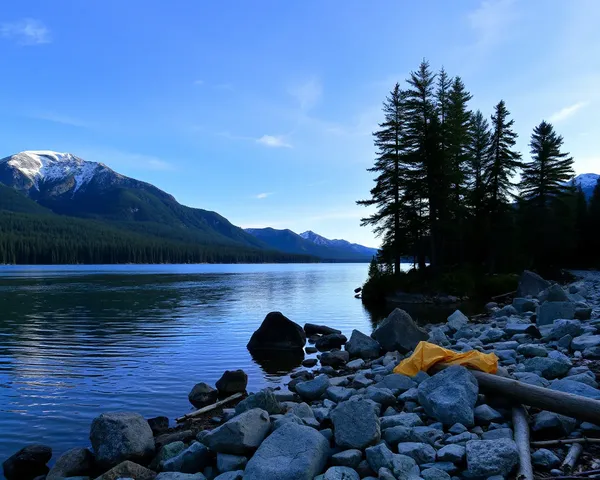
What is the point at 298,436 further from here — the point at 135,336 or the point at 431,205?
the point at 431,205

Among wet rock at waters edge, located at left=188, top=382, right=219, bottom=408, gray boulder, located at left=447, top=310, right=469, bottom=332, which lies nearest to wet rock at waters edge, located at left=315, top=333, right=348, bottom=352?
gray boulder, located at left=447, top=310, right=469, bottom=332

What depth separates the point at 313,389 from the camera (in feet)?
38.2

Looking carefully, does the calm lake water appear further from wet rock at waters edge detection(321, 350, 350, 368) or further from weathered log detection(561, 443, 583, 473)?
weathered log detection(561, 443, 583, 473)

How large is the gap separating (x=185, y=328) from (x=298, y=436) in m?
21.6

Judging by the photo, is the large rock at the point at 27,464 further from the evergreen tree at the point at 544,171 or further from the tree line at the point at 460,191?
the evergreen tree at the point at 544,171

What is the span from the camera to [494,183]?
45250mm

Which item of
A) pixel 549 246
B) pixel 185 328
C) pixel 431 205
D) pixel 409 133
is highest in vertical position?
pixel 409 133

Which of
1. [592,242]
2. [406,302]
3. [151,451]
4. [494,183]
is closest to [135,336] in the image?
[151,451]

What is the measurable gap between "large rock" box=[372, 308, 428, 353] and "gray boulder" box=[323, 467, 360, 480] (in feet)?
35.5

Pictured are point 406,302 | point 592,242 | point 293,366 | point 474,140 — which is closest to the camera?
point 293,366

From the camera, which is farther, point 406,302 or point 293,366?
point 406,302

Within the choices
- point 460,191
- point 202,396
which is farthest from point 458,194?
point 202,396

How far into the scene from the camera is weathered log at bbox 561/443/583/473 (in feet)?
18.4

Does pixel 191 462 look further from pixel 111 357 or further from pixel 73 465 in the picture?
pixel 111 357
